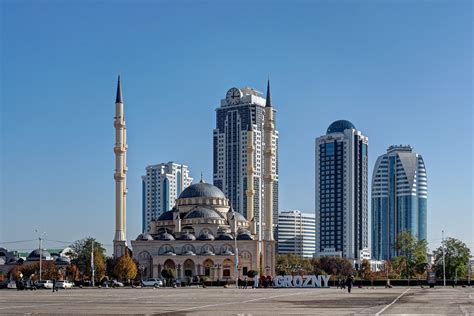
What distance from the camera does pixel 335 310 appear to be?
28.8 metres

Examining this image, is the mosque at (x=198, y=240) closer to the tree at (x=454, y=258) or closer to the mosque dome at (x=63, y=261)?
the mosque dome at (x=63, y=261)

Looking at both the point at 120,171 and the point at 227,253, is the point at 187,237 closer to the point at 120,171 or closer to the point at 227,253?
the point at 227,253

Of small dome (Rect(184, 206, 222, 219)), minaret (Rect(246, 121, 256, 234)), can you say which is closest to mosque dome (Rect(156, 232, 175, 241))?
small dome (Rect(184, 206, 222, 219))

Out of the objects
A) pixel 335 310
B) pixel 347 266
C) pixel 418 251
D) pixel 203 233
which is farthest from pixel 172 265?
pixel 335 310

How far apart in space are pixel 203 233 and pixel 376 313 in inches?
3698

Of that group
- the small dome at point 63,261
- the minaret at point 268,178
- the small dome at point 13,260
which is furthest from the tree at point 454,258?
the small dome at point 13,260

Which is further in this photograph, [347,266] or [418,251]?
[347,266]

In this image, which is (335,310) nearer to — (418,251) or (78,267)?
(418,251)

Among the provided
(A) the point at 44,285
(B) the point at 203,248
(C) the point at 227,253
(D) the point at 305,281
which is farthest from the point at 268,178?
(A) the point at 44,285

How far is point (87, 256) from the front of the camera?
107m

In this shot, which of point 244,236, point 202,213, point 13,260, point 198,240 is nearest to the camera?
point 244,236

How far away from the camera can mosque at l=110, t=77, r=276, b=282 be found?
10800 cm

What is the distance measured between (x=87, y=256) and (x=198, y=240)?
58.1 ft

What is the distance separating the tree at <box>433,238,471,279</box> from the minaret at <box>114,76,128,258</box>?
1580 inches
